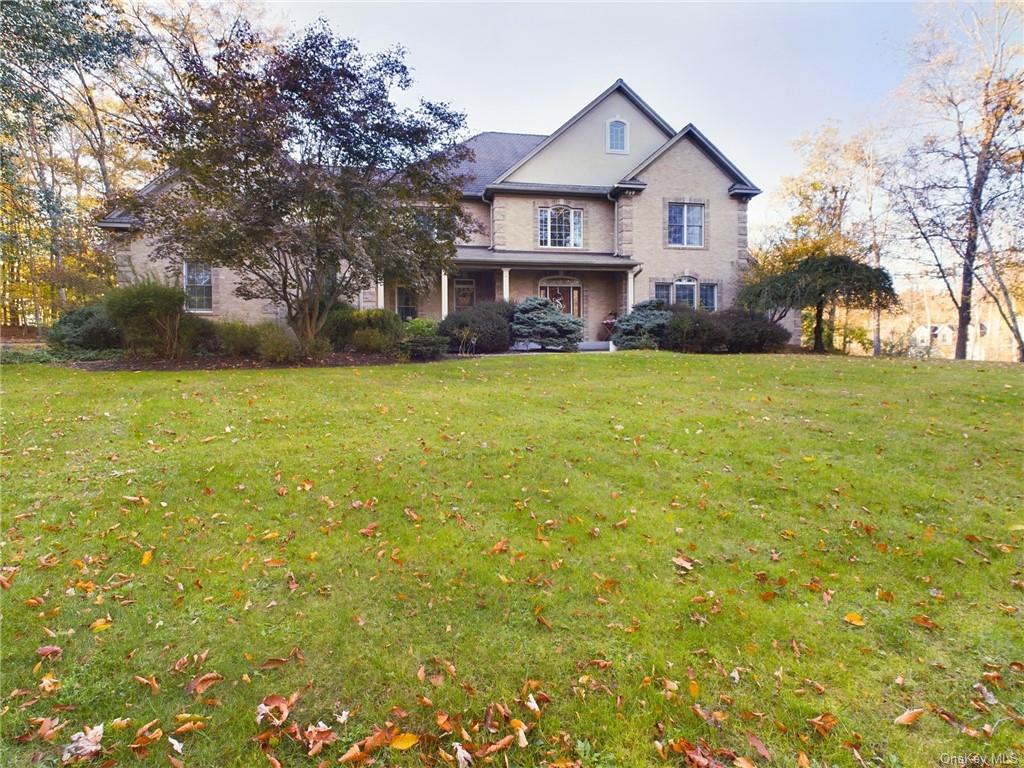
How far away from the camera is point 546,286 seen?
64.1ft

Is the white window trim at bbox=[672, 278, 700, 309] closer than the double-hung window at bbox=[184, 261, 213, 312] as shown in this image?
No

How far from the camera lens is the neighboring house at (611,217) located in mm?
19078

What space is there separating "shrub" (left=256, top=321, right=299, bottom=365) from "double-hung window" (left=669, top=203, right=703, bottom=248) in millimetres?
14918

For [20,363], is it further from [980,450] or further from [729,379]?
[980,450]

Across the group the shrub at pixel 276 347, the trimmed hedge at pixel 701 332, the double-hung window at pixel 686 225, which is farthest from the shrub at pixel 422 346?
the double-hung window at pixel 686 225

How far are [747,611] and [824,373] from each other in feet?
27.0

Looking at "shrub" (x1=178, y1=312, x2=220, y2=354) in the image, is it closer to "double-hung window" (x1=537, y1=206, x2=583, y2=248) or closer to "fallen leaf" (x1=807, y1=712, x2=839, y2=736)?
"double-hung window" (x1=537, y1=206, x2=583, y2=248)

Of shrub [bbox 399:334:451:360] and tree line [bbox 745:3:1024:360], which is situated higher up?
tree line [bbox 745:3:1024:360]

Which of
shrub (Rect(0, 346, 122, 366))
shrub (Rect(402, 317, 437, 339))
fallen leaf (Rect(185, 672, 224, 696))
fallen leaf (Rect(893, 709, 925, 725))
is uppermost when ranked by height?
shrub (Rect(402, 317, 437, 339))

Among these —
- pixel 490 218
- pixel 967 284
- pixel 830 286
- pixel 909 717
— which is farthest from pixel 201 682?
pixel 967 284

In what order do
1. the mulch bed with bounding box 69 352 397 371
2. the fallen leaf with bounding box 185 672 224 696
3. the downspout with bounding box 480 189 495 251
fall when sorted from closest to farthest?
the fallen leaf with bounding box 185 672 224 696 → the mulch bed with bounding box 69 352 397 371 → the downspout with bounding box 480 189 495 251

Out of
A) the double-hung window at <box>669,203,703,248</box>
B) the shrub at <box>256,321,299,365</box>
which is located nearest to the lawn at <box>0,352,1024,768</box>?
the shrub at <box>256,321,299,365</box>

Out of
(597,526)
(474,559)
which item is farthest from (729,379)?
(474,559)

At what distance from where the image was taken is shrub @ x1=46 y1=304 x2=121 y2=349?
41.2 ft
